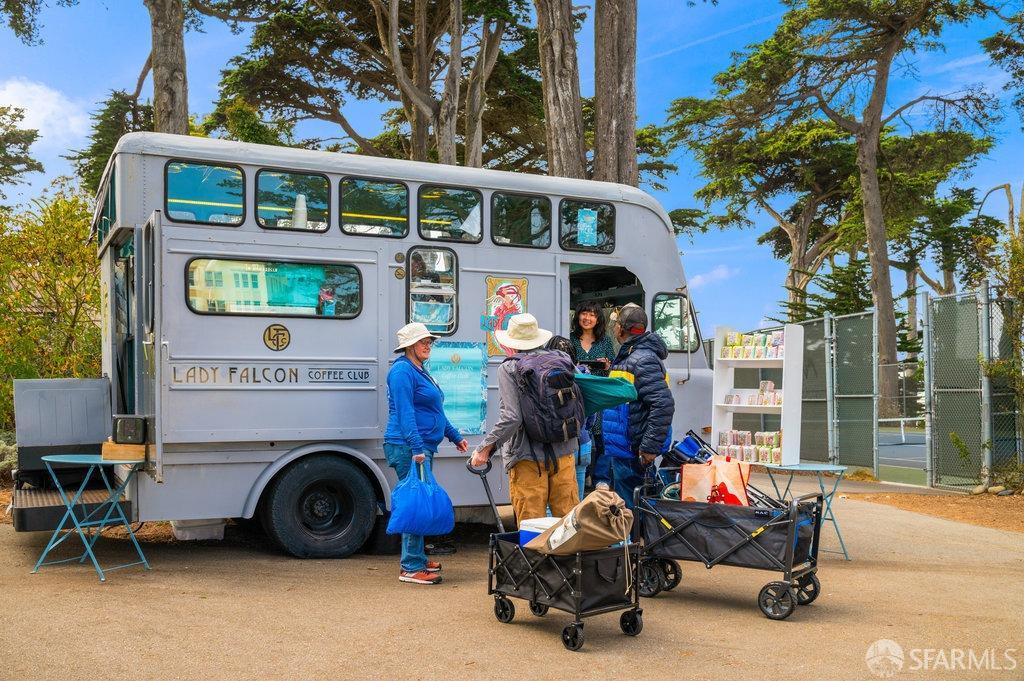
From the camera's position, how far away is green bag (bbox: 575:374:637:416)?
6691 millimetres

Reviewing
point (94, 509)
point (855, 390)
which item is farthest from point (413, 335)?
point (855, 390)

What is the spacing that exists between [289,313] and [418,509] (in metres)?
2.11

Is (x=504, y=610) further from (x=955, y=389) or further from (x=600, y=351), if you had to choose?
(x=955, y=389)

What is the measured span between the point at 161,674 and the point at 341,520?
324 centimetres

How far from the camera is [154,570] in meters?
7.66

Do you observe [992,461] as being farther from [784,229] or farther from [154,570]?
[784,229]

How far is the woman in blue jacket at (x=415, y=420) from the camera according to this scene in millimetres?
7172

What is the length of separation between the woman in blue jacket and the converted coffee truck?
101 cm

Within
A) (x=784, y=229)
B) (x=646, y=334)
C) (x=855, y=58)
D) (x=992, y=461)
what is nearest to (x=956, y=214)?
(x=784, y=229)

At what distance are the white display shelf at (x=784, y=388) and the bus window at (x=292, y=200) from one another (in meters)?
5.71

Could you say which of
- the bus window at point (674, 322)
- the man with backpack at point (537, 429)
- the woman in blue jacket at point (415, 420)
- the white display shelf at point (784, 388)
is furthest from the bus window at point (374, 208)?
the white display shelf at point (784, 388)

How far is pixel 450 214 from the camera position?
28.5 feet

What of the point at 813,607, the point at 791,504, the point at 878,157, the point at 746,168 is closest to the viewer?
the point at 791,504
